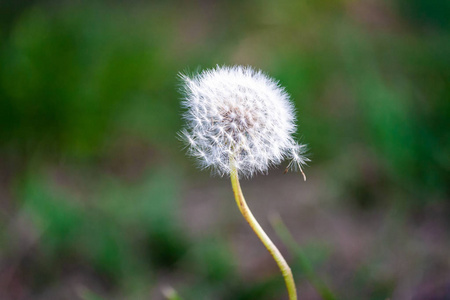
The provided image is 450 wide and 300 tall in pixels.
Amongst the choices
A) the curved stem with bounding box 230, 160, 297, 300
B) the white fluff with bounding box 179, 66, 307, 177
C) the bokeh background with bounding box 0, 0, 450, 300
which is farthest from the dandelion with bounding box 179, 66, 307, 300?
the bokeh background with bounding box 0, 0, 450, 300

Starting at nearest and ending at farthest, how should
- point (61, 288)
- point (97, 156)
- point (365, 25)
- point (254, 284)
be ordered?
point (254, 284) < point (61, 288) < point (97, 156) < point (365, 25)

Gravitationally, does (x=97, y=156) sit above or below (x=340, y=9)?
below

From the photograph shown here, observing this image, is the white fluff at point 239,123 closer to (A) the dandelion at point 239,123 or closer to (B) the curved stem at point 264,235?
(A) the dandelion at point 239,123

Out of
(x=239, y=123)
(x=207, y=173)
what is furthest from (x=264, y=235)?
(x=207, y=173)

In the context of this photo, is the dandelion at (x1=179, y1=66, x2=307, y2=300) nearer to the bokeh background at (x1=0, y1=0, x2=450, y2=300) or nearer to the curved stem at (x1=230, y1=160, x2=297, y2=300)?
the curved stem at (x1=230, y1=160, x2=297, y2=300)

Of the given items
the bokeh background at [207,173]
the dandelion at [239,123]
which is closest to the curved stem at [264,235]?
the dandelion at [239,123]

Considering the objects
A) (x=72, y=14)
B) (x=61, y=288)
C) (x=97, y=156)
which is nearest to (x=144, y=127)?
(x=97, y=156)

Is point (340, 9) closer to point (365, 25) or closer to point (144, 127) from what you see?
point (365, 25)

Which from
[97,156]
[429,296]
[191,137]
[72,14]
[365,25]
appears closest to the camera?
[191,137]
